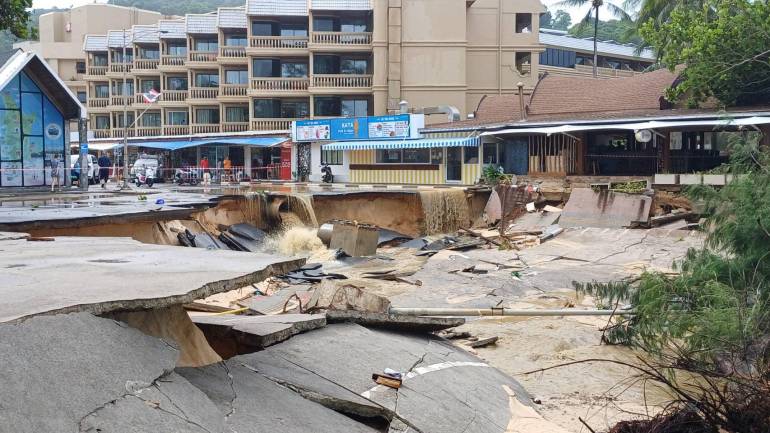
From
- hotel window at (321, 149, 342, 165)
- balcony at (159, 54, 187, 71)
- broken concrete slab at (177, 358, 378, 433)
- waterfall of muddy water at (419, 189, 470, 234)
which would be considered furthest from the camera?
balcony at (159, 54, 187, 71)

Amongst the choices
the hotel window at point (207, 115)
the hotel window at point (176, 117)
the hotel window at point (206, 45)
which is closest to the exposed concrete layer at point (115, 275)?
the hotel window at point (207, 115)

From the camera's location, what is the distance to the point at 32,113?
1145 inches

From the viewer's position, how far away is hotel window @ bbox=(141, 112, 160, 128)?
61531 mm

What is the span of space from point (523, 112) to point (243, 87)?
26.0 metres

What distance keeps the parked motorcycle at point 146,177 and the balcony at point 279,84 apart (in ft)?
40.2

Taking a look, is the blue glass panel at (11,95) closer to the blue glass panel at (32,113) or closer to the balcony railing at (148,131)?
the blue glass panel at (32,113)

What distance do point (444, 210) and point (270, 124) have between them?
2628 centimetres

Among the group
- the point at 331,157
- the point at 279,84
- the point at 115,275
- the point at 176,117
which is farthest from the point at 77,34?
the point at 115,275

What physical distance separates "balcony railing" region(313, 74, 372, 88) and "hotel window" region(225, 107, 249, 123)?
7389mm

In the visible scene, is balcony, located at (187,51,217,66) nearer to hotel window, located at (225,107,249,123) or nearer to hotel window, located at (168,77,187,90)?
hotel window, located at (168,77,187,90)

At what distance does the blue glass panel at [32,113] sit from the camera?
28828mm

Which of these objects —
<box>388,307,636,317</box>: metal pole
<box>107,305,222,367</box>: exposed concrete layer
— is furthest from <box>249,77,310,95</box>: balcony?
<box>107,305,222,367</box>: exposed concrete layer

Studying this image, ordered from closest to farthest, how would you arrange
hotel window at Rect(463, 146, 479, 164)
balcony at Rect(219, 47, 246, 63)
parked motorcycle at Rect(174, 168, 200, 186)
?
1. hotel window at Rect(463, 146, 479, 164)
2. parked motorcycle at Rect(174, 168, 200, 186)
3. balcony at Rect(219, 47, 246, 63)

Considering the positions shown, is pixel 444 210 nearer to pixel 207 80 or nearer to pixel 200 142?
pixel 200 142
